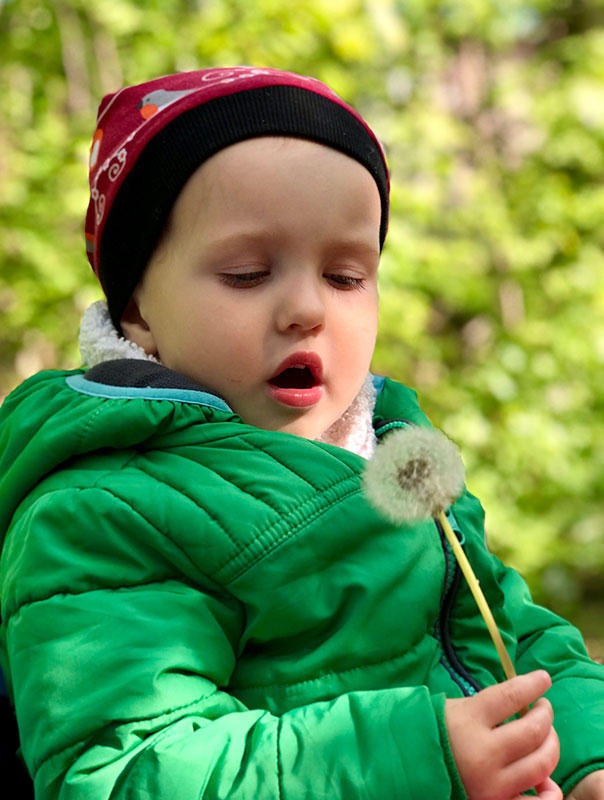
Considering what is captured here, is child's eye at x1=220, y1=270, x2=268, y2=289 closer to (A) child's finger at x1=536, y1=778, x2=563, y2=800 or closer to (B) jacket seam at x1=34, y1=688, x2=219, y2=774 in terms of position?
(B) jacket seam at x1=34, y1=688, x2=219, y2=774

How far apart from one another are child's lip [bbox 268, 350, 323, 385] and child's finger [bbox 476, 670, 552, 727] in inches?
22.6

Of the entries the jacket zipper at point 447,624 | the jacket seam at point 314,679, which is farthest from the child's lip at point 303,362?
the jacket seam at point 314,679

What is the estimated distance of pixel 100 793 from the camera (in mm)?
1000

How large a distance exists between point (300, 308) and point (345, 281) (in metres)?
0.17

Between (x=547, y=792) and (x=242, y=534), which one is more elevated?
(x=242, y=534)

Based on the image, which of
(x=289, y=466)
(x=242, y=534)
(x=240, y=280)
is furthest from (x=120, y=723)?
(x=240, y=280)

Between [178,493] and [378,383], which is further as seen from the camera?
[378,383]

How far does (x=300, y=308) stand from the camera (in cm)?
131

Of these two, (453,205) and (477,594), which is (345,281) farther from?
(453,205)

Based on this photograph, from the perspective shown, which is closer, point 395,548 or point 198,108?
point 395,548

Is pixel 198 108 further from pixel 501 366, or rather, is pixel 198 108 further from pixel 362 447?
pixel 501 366

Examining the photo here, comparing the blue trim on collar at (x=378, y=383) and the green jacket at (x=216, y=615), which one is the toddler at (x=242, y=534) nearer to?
the green jacket at (x=216, y=615)

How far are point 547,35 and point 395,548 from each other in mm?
4714

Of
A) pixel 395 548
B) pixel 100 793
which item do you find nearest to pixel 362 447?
pixel 395 548
